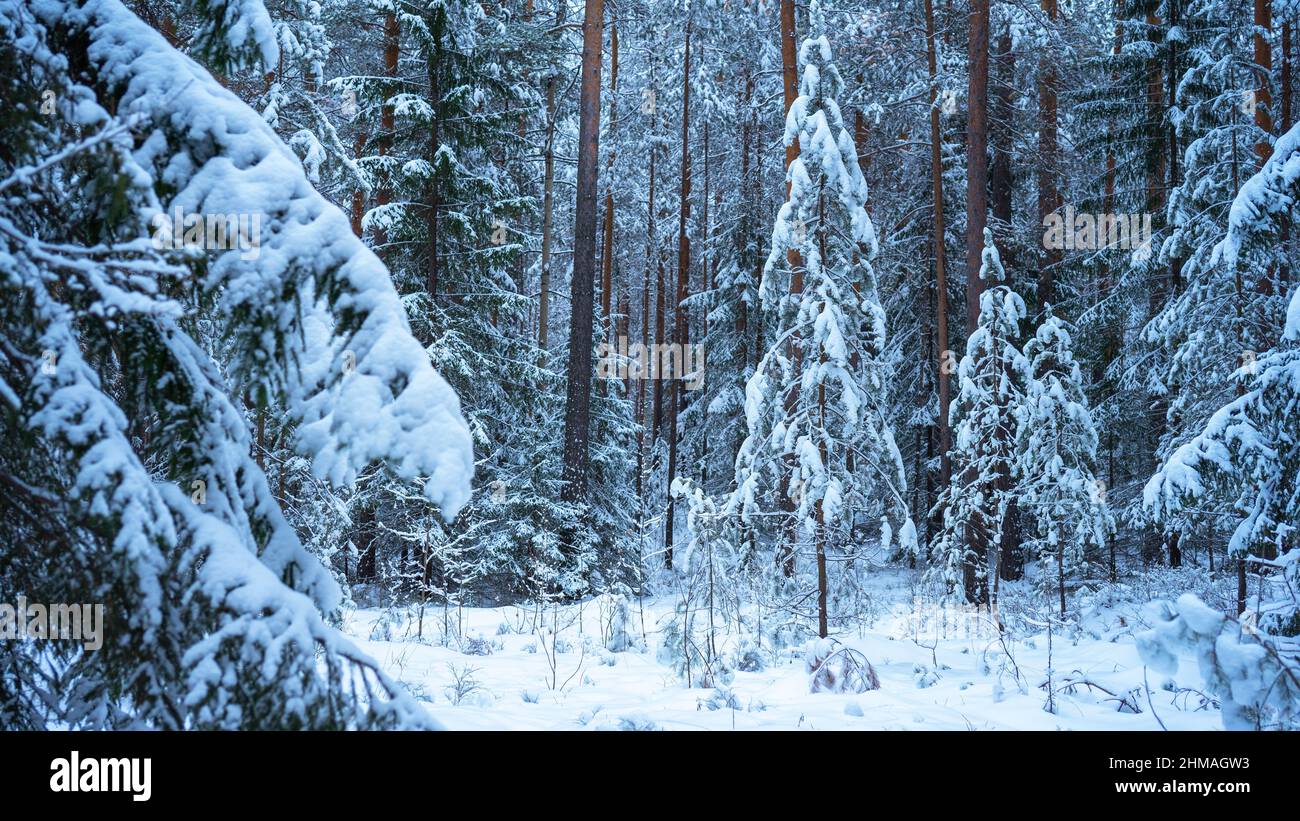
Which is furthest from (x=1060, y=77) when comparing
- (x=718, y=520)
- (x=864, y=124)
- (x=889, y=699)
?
(x=889, y=699)

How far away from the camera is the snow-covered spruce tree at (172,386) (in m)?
2.07

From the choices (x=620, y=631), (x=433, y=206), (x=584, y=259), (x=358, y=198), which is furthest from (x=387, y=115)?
(x=620, y=631)

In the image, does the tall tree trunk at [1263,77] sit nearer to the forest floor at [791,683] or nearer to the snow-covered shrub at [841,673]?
the forest floor at [791,683]

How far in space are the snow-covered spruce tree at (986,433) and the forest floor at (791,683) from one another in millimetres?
1302

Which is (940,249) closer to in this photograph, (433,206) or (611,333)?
(433,206)

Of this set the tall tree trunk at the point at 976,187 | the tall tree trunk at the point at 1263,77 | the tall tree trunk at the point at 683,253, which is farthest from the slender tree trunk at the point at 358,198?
the tall tree trunk at the point at 1263,77

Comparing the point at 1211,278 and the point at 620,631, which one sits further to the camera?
the point at 1211,278

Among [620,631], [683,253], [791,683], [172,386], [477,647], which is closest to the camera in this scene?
[172,386]

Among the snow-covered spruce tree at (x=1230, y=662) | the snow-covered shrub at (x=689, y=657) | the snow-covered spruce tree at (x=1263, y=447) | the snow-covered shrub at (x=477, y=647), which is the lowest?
the snow-covered shrub at (x=477, y=647)

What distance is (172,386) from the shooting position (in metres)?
2.57

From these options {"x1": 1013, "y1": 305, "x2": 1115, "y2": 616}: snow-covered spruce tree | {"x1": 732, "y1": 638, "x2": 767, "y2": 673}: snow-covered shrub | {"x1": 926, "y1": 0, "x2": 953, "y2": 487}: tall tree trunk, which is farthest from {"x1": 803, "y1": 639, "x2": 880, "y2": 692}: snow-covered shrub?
{"x1": 926, "y1": 0, "x2": 953, "y2": 487}: tall tree trunk

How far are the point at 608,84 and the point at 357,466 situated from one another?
69.2ft

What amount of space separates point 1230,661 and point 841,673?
3.24 meters

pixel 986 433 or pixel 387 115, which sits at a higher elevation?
pixel 387 115
